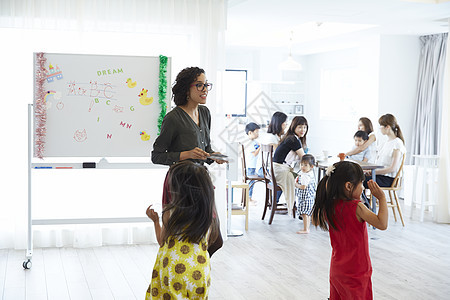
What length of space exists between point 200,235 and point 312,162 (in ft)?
13.0

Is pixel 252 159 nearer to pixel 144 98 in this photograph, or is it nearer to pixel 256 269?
pixel 144 98

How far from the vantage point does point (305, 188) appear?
6.20 m

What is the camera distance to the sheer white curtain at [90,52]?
5176 mm

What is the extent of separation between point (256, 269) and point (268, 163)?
198cm

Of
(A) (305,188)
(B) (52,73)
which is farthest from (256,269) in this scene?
(B) (52,73)

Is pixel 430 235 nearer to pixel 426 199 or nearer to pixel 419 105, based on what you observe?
pixel 426 199

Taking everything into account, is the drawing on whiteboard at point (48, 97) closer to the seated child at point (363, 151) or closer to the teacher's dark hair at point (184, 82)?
the teacher's dark hair at point (184, 82)

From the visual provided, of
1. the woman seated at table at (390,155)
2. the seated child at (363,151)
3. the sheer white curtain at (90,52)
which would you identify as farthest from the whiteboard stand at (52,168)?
the seated child at (363,151)

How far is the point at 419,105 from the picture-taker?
8680 millimetres

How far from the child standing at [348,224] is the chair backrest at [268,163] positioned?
3340mm

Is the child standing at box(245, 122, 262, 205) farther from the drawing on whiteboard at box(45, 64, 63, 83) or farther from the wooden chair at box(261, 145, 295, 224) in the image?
the drawing on whiteboard at box(45, 64, 63, 83)

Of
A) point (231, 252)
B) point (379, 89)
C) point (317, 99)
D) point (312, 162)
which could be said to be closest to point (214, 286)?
point (231, 252)

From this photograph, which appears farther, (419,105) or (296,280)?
(419,105)

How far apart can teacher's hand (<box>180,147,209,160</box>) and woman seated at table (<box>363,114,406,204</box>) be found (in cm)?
370
